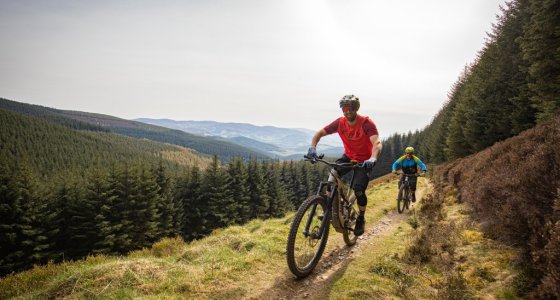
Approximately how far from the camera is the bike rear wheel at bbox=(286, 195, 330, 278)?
213 inches

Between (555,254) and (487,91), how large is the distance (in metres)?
29.0

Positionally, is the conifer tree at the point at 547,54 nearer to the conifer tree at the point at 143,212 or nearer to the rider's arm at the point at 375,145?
the rider's arm at the point at 375,145

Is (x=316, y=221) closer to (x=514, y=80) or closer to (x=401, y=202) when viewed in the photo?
(x=401, y=202)

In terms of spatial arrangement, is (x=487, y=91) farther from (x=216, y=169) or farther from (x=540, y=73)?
(x=216, y=169)

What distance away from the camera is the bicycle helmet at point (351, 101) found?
657 cm

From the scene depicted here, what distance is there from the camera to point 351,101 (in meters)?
6.57

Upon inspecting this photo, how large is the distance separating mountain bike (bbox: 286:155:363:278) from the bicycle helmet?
1348 millimetres

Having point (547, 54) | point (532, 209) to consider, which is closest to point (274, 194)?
point (547, 54)

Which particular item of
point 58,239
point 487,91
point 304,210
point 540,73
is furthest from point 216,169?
point 304,210

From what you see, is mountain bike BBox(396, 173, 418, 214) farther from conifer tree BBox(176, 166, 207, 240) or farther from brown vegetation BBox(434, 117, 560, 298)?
conifer tree BBox(176, 166, 207, 240)

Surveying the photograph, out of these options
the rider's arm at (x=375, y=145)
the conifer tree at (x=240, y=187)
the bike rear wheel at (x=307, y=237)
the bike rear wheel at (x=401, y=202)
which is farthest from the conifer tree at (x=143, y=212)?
the rider's arm at (x=375, y=145)

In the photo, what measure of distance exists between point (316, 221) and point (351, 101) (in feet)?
9.28

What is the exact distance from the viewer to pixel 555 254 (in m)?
3.80

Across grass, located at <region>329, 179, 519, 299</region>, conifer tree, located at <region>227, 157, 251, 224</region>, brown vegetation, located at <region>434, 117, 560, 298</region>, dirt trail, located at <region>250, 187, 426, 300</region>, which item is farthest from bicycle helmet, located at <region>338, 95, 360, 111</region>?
conifer tree, located at <region>227, 157, 251, 224</region>
